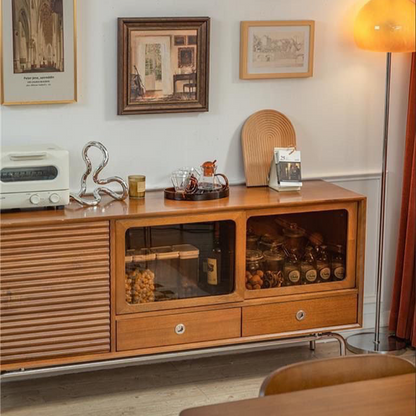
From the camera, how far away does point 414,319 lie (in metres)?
3.93

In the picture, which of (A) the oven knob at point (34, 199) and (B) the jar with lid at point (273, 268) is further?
(B) the jar with lid at point (273, 268)

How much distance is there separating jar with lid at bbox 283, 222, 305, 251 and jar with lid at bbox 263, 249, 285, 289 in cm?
6

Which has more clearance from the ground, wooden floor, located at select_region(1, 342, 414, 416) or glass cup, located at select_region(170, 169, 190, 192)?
glass cup, located at select_region(170, 169, 190, 192)

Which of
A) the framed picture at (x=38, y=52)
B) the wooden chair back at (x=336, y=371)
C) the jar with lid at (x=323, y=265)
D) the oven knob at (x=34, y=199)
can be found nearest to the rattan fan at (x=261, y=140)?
the jar with lid at (x=323, y=265)

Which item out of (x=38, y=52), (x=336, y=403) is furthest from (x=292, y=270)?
(x=336, y=403)

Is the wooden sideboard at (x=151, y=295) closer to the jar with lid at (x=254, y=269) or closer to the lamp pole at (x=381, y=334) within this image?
the jar with lid at (x=254, y=269)

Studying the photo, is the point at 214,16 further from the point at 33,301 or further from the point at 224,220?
the point at 33,301

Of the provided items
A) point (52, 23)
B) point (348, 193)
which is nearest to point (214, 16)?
point (52, 23)

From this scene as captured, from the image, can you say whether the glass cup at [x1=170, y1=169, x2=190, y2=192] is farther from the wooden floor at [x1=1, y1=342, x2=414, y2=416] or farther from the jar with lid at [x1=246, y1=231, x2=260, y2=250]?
the wooden floor at [x1=1, y1=342, x2=414, y2=416]

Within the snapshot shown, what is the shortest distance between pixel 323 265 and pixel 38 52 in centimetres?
148

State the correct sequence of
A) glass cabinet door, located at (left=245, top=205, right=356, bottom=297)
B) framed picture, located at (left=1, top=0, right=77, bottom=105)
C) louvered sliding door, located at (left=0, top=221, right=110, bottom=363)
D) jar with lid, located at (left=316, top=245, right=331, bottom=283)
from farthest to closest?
1. jar with lid, located at (left=316, top=245, right=331, bottom=283)
2. glass cabinet door, located at (left=245, top=205, right=356, bottom=297)
3. framed picture, located at (left=1, top=0, right=77, bottom=105)
4. louvered sliding door, located at (left=0, top=221, right=110, bottom=363)

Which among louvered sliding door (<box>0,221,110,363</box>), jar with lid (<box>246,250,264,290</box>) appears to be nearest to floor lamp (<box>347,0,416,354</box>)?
jar with lid (<box>246,250,264,290</box>)

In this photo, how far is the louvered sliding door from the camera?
10.3 feet

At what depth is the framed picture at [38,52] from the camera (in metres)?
3.28
